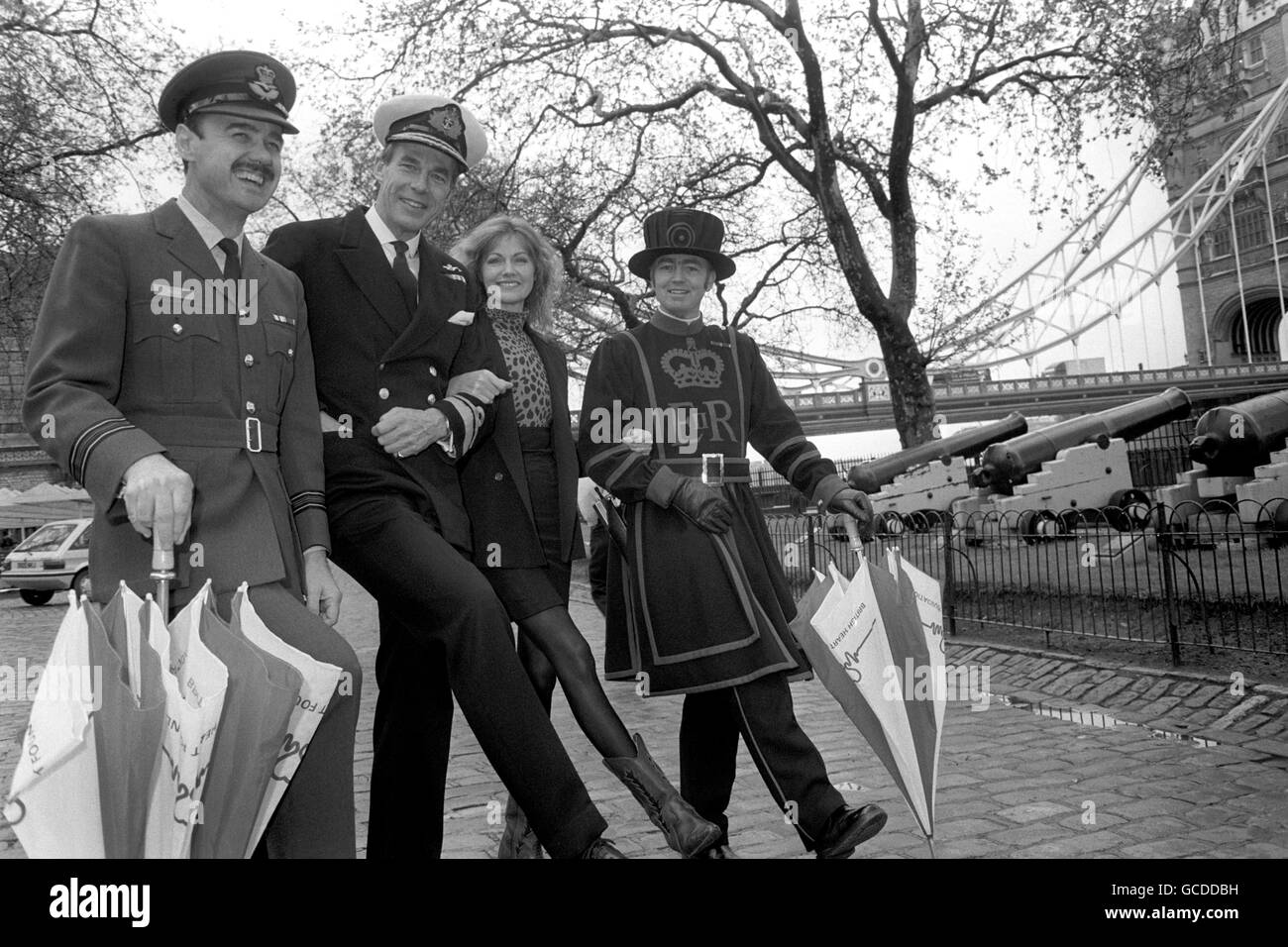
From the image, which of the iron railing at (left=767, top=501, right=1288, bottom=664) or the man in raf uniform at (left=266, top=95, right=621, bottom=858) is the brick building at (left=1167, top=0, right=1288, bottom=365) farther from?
the man in raf uniform at (left=266, top=95, right=621, bottom=858)

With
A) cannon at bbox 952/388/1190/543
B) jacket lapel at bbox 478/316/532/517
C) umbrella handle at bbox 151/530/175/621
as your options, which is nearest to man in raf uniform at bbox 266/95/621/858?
jacket lapel at bbox 478/316/532/517

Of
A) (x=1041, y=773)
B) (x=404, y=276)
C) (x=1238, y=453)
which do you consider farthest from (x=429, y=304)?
(x=1238, y=453)

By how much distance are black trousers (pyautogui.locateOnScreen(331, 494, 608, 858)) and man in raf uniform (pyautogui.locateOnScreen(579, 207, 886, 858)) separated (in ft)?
2.20

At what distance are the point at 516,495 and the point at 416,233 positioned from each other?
73 centimetres

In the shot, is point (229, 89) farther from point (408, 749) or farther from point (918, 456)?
point (918, 456)

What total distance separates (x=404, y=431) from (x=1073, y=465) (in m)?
12.8

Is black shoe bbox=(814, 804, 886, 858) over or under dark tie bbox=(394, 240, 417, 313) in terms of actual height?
under

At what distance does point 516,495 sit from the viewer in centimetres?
291

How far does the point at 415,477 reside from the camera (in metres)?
2.65

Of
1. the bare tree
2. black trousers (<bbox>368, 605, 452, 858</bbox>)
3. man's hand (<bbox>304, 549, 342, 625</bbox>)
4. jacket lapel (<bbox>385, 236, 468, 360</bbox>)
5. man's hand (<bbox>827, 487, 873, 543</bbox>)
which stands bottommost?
black trousers (<bbox>368, 605, 452, 858</bbox>)

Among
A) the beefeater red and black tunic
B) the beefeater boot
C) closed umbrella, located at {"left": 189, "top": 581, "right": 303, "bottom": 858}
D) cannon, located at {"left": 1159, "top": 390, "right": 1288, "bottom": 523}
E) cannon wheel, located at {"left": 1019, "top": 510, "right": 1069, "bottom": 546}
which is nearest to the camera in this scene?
closed umbrella, located at {"left": 189, "top": 581, "right": 303, "bottom": 858}

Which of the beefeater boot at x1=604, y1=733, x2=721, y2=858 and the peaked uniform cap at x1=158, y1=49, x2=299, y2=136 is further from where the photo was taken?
the beefeater boot at x1=604, y1=733, x2=721, y2=858

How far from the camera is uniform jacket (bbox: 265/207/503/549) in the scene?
262cm

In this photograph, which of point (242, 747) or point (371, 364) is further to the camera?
point (371, 364)
